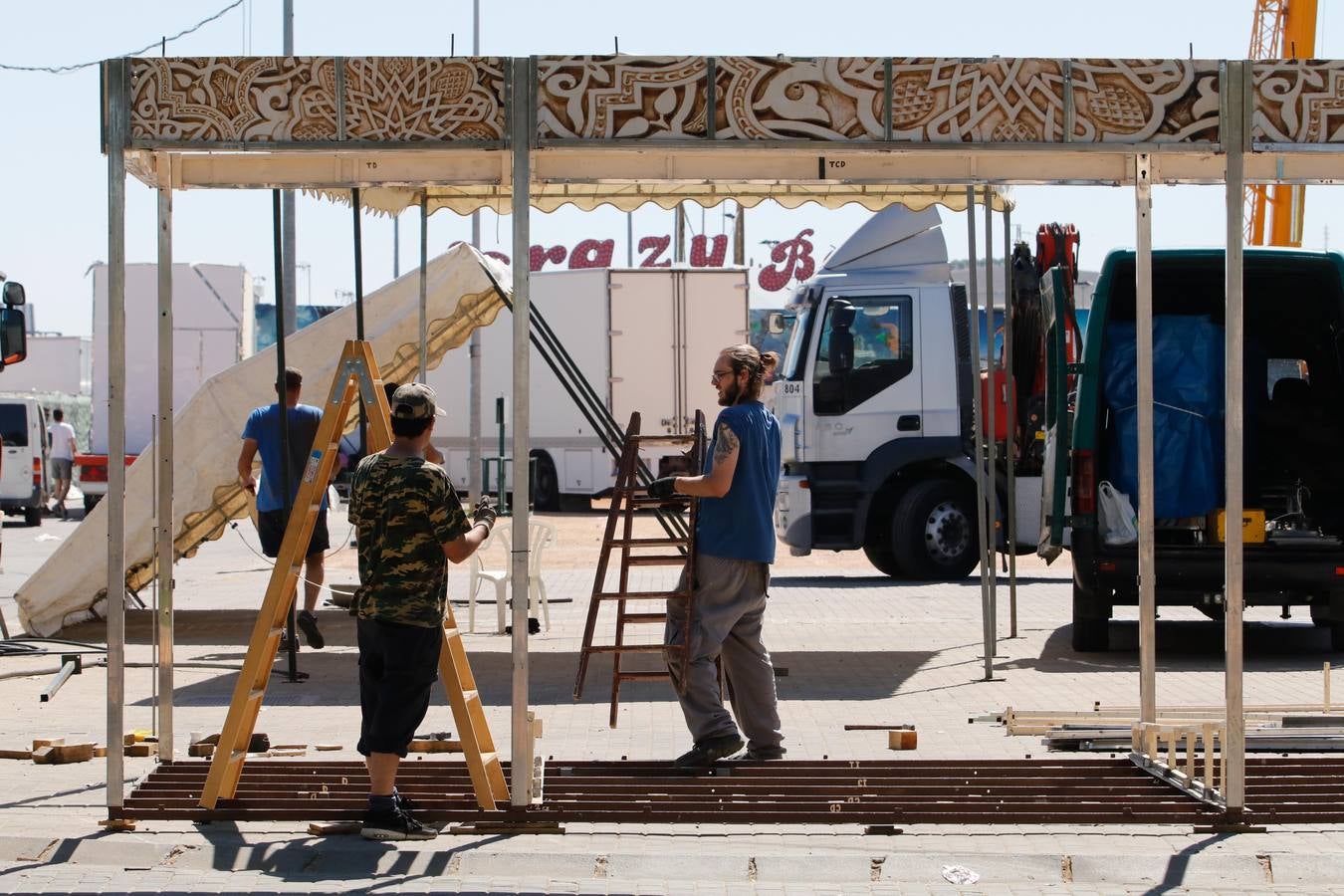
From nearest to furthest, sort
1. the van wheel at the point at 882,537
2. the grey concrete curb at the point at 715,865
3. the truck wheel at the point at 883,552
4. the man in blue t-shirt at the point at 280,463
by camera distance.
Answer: the grey concrete curb at the point at 715,865, the man in blue t-shirt at the point at 280,463, the van wheel at the point at 882,537, the truck wheel at the point at 883,552

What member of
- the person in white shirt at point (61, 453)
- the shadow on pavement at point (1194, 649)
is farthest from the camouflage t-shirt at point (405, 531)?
the person in white shirt at point (61, 453)

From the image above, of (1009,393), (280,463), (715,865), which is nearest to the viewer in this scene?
(715,865)

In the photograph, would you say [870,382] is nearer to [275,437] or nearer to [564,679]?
[275,437]

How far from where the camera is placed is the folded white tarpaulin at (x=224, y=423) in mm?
13203

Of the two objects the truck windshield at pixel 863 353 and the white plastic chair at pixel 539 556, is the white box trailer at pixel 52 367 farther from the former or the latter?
the white plastic chair at pixel 539 556

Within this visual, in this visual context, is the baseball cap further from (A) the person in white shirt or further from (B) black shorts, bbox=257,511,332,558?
(A) the person in white shirt

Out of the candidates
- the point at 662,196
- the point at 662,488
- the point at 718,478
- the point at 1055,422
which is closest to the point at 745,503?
the point at 718,478

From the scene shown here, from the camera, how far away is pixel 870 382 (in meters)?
17.4

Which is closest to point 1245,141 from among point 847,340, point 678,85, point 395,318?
point 678,85

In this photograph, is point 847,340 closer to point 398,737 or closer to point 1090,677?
point 1090,677

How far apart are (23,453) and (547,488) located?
29.0 feet

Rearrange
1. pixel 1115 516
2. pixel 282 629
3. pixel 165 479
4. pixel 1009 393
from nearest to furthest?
pixel 282 629 → pixel 165 479 → pixel 1115 516 → pixel 1009 393

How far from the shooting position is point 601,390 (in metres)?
28.8

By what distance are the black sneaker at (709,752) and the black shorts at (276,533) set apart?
191 inches
